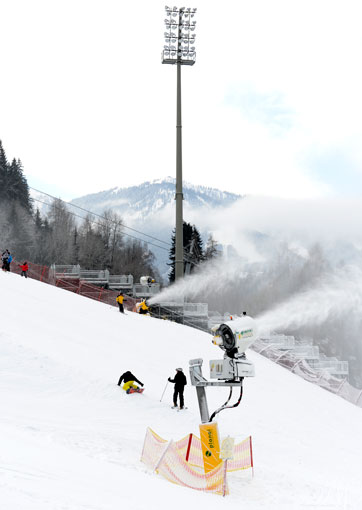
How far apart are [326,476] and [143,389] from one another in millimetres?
6177

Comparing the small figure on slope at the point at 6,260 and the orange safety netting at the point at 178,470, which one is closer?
the orange safety netting at the point at 178,470

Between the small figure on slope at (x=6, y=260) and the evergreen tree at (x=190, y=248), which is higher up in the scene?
the evergreen tree at (x=190, y=248)

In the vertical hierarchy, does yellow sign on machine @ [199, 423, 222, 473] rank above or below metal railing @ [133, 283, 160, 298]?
below

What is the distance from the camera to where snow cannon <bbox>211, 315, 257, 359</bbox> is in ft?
35.0

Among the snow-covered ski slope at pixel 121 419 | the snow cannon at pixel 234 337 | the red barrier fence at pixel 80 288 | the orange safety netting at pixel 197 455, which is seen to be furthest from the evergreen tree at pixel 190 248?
the snow cannon at pixel 234 337

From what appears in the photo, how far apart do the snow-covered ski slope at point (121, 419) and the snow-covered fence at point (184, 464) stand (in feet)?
1.02

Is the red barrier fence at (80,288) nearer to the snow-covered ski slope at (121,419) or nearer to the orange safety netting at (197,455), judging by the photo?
the snow-covered ski slope at (121,419)

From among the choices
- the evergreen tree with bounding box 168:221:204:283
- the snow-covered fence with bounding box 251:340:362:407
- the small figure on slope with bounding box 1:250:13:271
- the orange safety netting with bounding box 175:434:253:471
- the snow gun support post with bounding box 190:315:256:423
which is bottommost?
the snow-covered fence with bounding box 251:340:362:407

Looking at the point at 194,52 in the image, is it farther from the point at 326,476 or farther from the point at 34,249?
the point at 34,249

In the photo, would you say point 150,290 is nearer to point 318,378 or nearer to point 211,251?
point 318,378

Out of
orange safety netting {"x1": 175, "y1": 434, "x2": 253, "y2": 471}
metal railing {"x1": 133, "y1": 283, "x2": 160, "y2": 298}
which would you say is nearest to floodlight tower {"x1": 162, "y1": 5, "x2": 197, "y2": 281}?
metal railing {"x1": 133, "y1": 283, "x2": 160, "y2": 298}

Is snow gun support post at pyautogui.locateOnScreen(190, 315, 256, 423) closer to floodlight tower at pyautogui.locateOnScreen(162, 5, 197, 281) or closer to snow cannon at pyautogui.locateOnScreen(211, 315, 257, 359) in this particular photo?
snow cannon at pyautogui.locateOnScreen(211, 315, 257, 359)

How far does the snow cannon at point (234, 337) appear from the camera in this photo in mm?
10664

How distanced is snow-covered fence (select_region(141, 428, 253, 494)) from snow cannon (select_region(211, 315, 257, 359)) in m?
2.27
